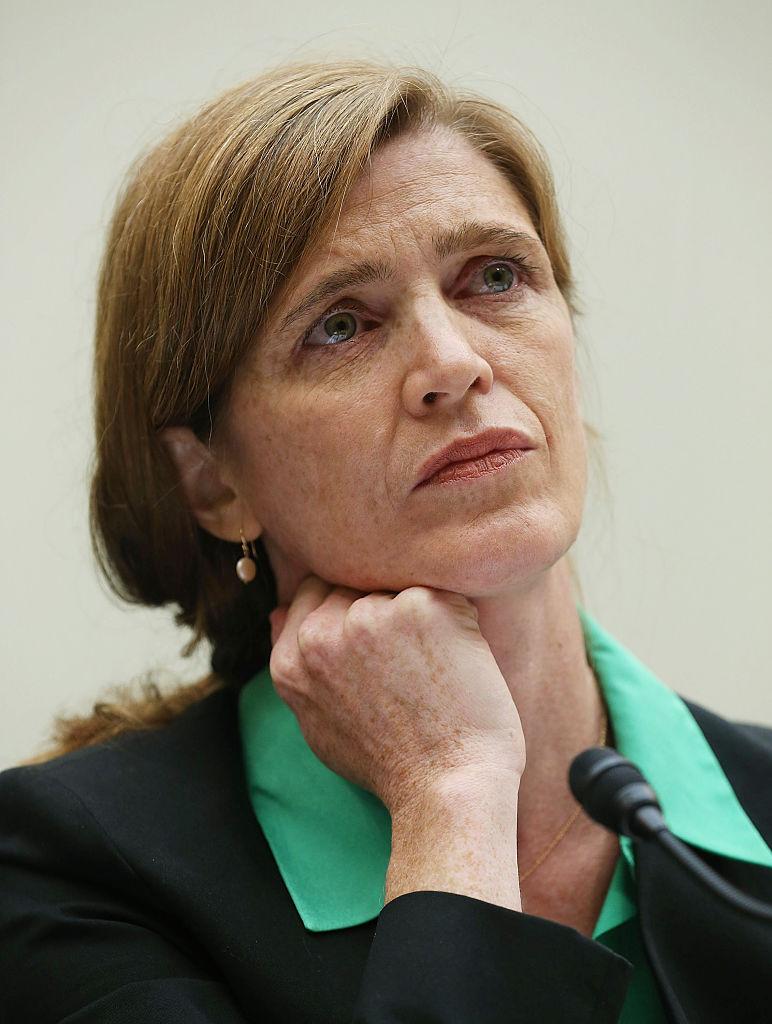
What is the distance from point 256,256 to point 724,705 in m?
1.81

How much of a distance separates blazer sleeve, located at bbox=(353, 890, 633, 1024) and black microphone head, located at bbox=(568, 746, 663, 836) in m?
0.19

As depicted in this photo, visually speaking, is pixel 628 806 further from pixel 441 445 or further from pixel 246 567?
pixel 246 567

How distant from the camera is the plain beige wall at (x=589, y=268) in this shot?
2.51 meters

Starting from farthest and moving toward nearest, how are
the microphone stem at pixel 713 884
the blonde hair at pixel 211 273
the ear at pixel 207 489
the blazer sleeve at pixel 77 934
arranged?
the ear at pixel 207 489
the blonde hair at pixel 211 273
the blazer sleeve at pixel 77 934
the microphone stem at pixel 713 884

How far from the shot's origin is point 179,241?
1638 mm

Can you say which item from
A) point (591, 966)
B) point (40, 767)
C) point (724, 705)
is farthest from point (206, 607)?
point (724, 705)

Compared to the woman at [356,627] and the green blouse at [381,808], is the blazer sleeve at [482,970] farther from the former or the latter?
the green blouse at [381,808]

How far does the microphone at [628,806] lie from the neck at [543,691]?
47 cm

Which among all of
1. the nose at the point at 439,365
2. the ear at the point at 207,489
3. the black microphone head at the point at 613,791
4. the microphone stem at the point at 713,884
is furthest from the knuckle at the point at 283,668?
the microphone stem at the point at 713,884

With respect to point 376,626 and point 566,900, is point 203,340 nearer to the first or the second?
point 376,626

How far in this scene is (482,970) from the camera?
126 centimetres

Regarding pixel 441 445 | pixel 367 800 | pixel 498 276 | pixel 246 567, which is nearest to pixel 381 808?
pixel 367 800

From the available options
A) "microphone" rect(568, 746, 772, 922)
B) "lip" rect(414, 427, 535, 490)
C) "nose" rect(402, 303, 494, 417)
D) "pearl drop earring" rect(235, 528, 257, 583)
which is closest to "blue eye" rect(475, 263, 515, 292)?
"nose" rect(402, 303, 494, 417)

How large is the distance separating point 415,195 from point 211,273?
0.29 metres
